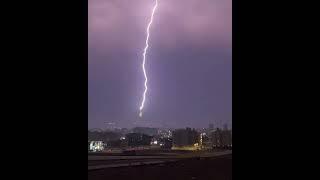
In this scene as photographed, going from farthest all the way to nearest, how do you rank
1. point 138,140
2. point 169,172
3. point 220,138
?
point 138,140 → point 220,138 → point 169,172

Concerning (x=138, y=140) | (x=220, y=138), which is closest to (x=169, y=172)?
(x=220, y=138)

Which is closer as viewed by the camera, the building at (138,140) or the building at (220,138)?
the building at (220,138)

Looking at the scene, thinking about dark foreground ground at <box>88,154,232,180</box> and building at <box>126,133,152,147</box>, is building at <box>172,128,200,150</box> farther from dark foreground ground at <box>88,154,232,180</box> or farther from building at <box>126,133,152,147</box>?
dark foreground ground at <box>88,154,232,180</box>

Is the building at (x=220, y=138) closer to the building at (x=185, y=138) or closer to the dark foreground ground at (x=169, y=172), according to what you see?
the building at (x=185, y=138)

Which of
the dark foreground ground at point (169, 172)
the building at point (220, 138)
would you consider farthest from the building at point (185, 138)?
the dark foreground ground at point (169, 172)

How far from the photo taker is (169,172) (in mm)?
11172

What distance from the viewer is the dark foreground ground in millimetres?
10094

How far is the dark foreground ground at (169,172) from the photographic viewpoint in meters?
10.1

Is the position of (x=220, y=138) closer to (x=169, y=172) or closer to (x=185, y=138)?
(x=185, y=138)
